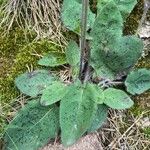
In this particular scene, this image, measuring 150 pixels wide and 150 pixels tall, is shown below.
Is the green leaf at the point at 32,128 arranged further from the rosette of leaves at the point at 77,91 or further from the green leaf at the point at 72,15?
the green leaf at the point at 72,15

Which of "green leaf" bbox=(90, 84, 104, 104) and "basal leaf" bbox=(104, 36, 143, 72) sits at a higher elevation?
"basal leaf" bbox=(104, 36, 143, 72)

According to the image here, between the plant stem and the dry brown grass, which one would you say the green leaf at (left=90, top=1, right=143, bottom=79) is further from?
the dry brown grass

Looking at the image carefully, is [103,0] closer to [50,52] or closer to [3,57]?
[50,52]

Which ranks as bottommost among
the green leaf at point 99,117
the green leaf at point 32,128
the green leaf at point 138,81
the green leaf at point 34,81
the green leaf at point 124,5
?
the green leaf at point 32,128

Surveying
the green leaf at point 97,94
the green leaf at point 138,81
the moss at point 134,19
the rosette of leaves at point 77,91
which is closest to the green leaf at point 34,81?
the rosette of leaves at point 77,91

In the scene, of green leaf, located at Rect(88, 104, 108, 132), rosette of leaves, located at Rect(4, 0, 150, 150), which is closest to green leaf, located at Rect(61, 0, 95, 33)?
rosette of leaves, located at Rect(4, 0, 150, 150)

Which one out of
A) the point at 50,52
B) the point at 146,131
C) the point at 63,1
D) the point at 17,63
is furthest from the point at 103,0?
the point at 146,131
